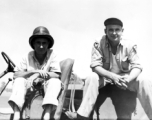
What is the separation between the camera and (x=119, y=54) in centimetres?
288

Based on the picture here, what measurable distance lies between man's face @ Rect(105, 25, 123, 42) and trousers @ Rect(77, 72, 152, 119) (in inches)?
24.7

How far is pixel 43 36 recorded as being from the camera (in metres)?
2.92

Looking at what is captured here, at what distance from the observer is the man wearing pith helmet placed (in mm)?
2240

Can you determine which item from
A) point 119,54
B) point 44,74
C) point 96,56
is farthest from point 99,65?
point 44,74

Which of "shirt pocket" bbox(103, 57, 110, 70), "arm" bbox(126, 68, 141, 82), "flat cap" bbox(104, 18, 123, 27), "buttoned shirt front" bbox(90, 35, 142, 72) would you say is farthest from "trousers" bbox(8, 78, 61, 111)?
"flat cap" bbox(104, 18, 123, 27)

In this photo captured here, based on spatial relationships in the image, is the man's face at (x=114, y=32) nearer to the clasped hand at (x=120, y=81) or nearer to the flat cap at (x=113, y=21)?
the flat cap at (x=113, y=21)

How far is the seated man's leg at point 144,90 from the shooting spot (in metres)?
2.37

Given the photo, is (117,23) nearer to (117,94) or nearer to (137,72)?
(137,72)

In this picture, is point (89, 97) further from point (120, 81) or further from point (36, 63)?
point (36, 63)

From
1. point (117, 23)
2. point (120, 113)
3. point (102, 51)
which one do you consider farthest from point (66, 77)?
point (117, 23)

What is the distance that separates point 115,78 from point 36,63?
4.03ft

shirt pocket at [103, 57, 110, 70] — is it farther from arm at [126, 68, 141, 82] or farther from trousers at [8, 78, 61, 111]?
trousers at [8, 78, 61, 111]

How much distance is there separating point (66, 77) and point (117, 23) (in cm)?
A: 111

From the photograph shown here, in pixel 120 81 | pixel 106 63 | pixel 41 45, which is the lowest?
pixel 120 81
